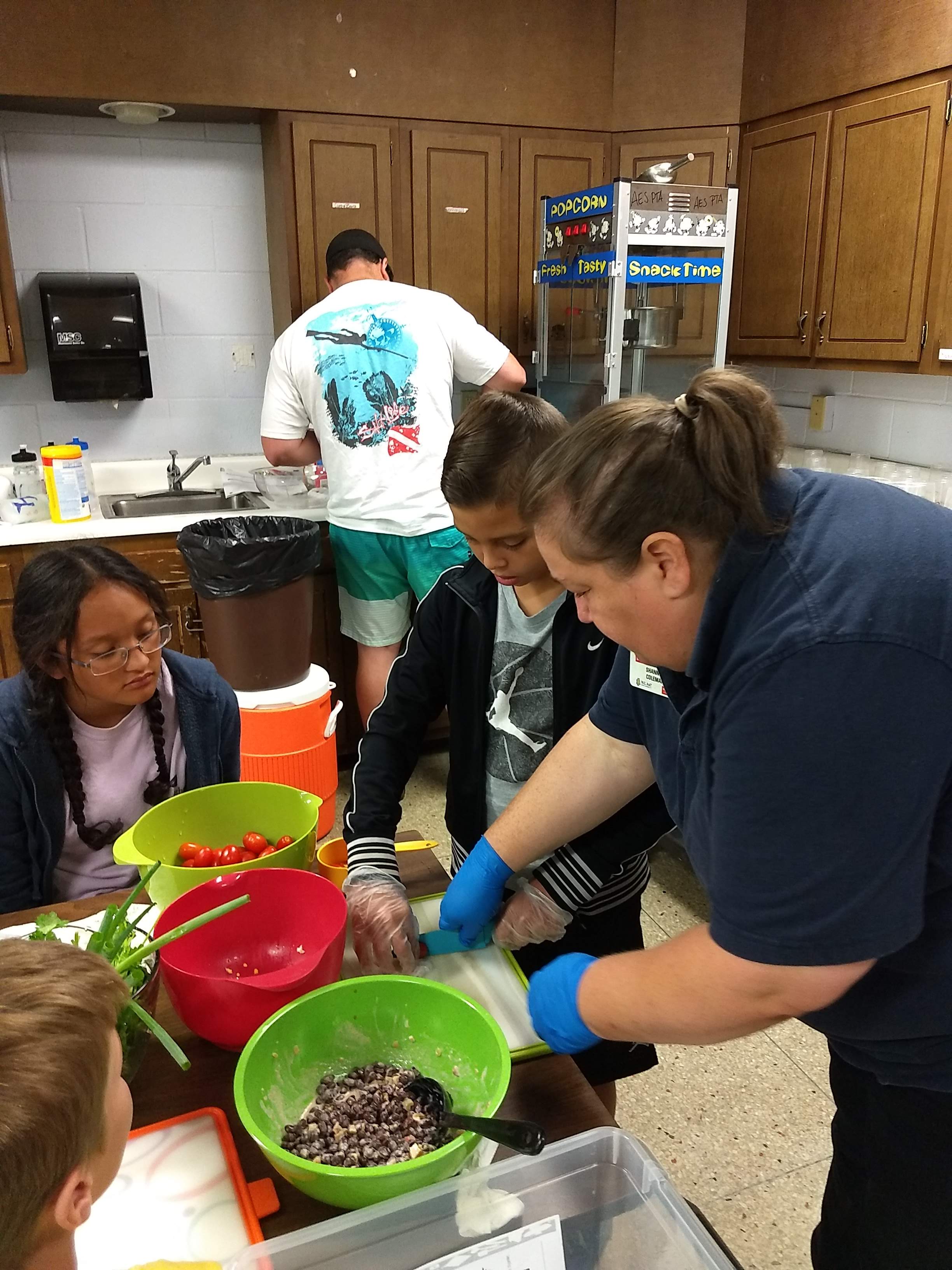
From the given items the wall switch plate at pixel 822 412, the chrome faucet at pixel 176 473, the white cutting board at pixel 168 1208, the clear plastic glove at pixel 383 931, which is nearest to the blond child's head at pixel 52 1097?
the white cutting board at pixel 168 1208

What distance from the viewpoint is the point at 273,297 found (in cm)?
351

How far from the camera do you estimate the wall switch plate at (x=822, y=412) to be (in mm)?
3480

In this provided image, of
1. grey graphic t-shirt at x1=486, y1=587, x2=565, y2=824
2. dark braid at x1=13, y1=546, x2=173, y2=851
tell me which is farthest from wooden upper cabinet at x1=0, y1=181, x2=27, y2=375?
grey graphic t-shirt at x1=486, y1=587, x2=565, y2=824

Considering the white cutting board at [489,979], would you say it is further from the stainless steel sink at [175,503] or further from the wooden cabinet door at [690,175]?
the wooden cabinet door at [690,175]

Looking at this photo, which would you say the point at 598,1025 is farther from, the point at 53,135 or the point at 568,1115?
the point at 53,135

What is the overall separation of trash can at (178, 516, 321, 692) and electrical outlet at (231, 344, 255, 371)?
3.40 feet

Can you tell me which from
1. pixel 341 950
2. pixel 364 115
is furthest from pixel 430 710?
pixel 364 115

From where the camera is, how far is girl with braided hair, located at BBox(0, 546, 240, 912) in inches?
53.7

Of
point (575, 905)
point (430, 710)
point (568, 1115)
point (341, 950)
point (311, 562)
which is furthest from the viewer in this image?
point (311, 562)

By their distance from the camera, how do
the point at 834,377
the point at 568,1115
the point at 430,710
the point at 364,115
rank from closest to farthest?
the point at 568,1115 < the point at 430,710 < the point at 364,115 < the point at 834,377

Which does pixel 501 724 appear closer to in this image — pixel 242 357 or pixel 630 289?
pixel 630 289

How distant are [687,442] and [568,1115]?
2.00 ft

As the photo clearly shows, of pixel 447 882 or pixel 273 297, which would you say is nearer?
pixel 447 882

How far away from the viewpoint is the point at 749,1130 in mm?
1819
